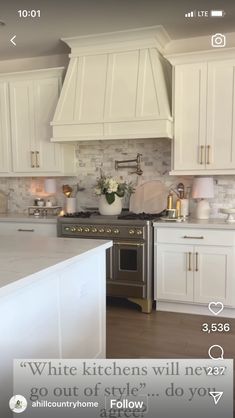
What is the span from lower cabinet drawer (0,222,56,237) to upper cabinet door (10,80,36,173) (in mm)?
617

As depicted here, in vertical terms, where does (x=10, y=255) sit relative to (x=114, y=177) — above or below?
below

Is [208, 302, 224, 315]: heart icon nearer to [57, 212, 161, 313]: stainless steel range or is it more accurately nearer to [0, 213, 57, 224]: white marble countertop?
[57, 212, 161, 313]: stainless steel range

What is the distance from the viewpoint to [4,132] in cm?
412

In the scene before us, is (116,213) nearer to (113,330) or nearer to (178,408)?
(113,330)

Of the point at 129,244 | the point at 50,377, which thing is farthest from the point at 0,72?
the point at 50,377

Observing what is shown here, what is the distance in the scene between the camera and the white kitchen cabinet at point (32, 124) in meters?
3.89

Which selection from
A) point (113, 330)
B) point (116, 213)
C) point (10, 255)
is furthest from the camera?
point (116, 213)

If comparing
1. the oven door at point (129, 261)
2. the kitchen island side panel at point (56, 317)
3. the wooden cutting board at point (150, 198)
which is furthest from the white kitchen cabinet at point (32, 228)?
the kitchen island side panel at point (56, 317)

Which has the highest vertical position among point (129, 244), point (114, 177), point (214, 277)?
point (114, 177)

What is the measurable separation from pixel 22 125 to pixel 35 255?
256cm

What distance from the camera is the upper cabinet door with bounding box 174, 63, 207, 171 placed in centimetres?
337

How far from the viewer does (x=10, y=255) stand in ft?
6.01

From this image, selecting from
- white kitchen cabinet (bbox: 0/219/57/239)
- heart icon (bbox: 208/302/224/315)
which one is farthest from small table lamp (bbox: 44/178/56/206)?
heart icon (bbox: 208/302/224/315)

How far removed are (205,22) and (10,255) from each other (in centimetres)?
269
